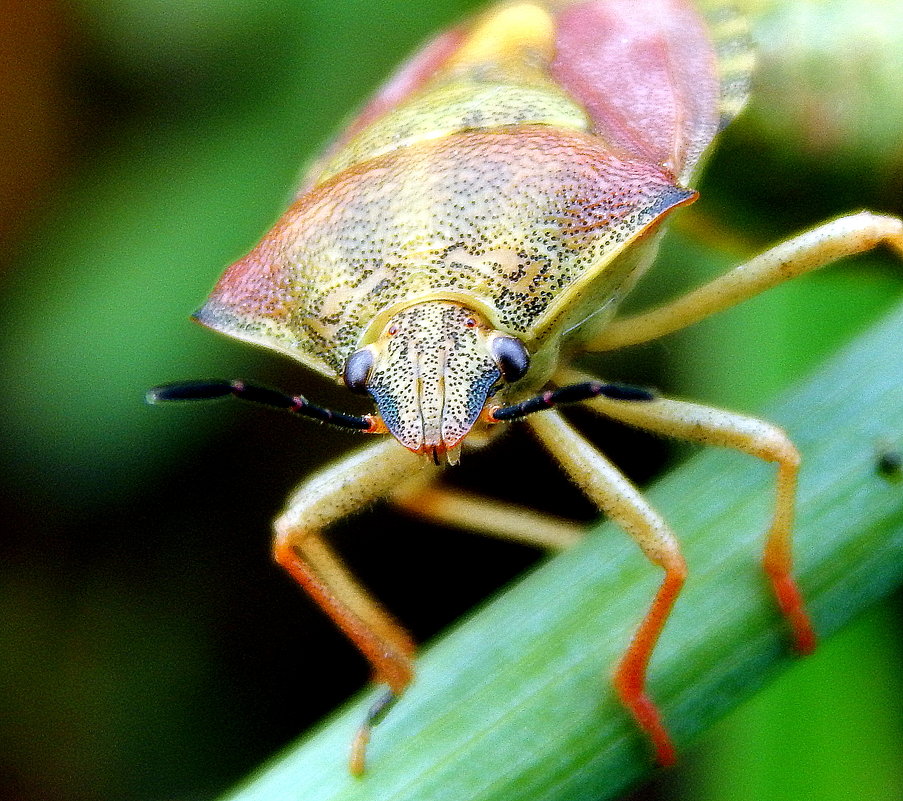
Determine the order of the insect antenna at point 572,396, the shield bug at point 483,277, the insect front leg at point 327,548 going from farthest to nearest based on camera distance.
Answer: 1. the insect front leg at point 327,548
2. the shield bug at point 483,277
3. the insect antenna at point 572,396

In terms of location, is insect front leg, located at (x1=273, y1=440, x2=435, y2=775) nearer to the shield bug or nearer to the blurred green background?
the shield bug

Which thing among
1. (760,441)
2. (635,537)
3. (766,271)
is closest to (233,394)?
(635,537)

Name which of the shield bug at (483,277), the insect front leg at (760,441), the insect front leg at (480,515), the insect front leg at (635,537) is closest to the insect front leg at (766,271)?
the shield bug at (483,277)

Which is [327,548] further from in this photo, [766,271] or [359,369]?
[766,271]

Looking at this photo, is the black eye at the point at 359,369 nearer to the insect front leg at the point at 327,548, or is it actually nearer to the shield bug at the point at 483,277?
the shield bug at the point at 483,277

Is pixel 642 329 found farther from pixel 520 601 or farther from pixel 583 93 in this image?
pixel 520 601

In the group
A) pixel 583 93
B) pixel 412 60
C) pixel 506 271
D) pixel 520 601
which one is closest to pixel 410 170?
pixel 506 271

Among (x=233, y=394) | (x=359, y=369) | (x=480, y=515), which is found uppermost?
(x=233, y=394)
